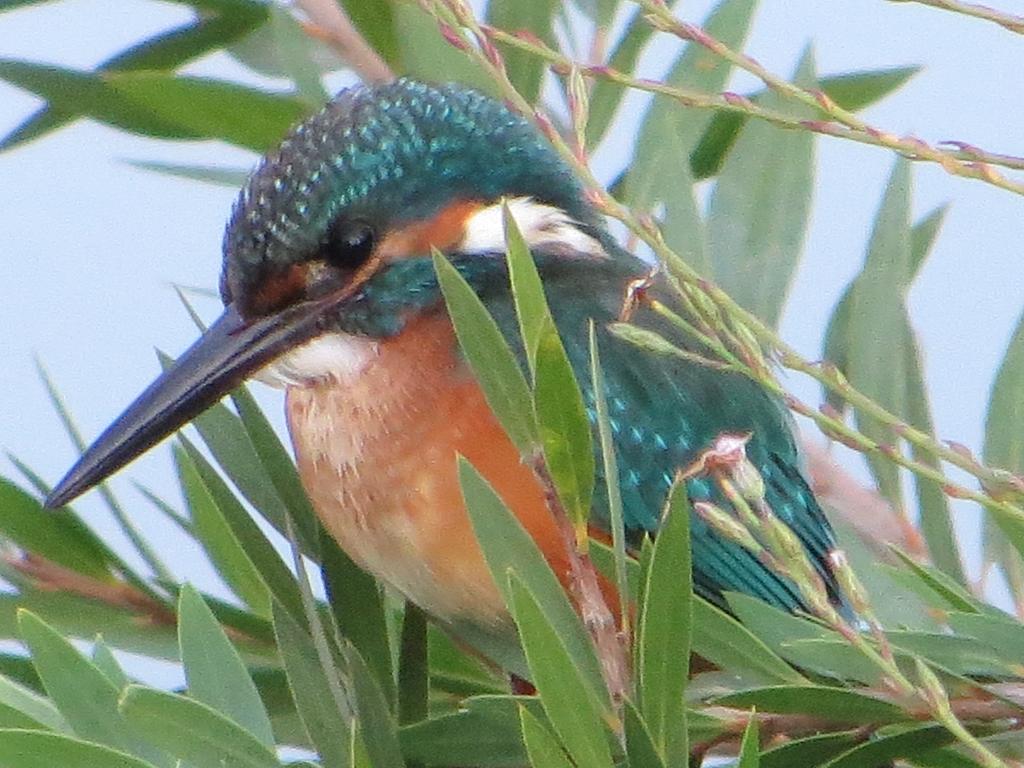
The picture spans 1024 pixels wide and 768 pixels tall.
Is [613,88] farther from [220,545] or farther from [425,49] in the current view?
[220,545]

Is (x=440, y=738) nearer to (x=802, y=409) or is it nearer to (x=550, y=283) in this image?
(x=802, y=409)

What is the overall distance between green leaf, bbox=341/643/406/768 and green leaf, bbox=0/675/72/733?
9 centimetres

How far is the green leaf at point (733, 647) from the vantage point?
57 centimetres

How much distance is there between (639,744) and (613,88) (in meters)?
0.67

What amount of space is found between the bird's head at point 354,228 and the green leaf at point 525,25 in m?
0.07

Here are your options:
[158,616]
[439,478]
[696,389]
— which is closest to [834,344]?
[696,389]

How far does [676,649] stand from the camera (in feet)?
1.62

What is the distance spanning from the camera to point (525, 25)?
1.02 metres

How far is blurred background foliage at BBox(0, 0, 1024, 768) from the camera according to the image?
485mm

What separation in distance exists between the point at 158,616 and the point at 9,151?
0.37 metres

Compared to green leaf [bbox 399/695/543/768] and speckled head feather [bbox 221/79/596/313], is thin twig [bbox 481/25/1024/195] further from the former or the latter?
speckled head feather [bbox 221/79/596/313]

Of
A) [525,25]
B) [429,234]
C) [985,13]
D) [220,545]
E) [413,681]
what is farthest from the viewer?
[525,25]

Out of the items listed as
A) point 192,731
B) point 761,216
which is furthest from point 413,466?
point 192,731

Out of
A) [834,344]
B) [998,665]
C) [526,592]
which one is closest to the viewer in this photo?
[526,592]
